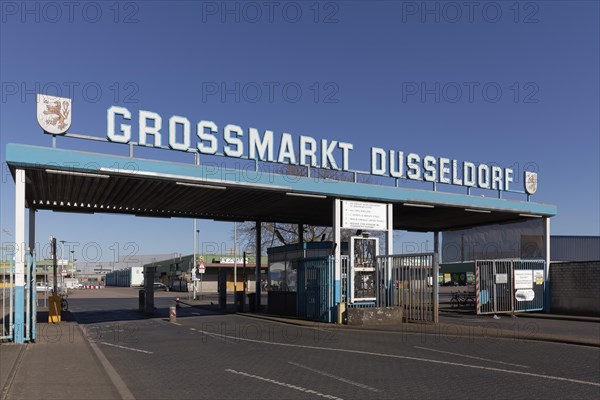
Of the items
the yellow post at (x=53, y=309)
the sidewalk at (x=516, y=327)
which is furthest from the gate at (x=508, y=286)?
the yellow post at (x=53, y=309)

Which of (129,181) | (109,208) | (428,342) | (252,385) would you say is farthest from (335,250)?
(252,385)

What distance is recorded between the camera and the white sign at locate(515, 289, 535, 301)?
2580 centimetres

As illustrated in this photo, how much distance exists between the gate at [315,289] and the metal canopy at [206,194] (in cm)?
267

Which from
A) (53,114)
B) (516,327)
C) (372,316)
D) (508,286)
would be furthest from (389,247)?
(53,114)

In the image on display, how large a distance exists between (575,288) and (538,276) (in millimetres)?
1703

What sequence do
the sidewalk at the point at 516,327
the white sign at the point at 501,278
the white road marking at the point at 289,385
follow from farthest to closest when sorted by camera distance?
the white sign at the point at 501,278
the sidewalk at the point at 516,327
the white road marking at the point at 289,385

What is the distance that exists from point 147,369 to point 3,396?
324 centimetres

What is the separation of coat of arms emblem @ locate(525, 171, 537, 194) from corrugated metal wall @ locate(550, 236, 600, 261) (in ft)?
127

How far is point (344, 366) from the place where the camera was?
11484 mm

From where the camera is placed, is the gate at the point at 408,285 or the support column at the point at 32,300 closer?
the support column at the point at 32,300

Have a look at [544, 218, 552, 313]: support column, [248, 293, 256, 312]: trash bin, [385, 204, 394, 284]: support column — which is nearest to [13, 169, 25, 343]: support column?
[385, 204, 394, 284]: support column

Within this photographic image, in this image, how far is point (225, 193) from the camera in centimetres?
2102

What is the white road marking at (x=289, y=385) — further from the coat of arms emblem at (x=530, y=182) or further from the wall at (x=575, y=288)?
the coat of arms emblem at (x=530, y=182)

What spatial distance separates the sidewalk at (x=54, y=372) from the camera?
8.70 m
